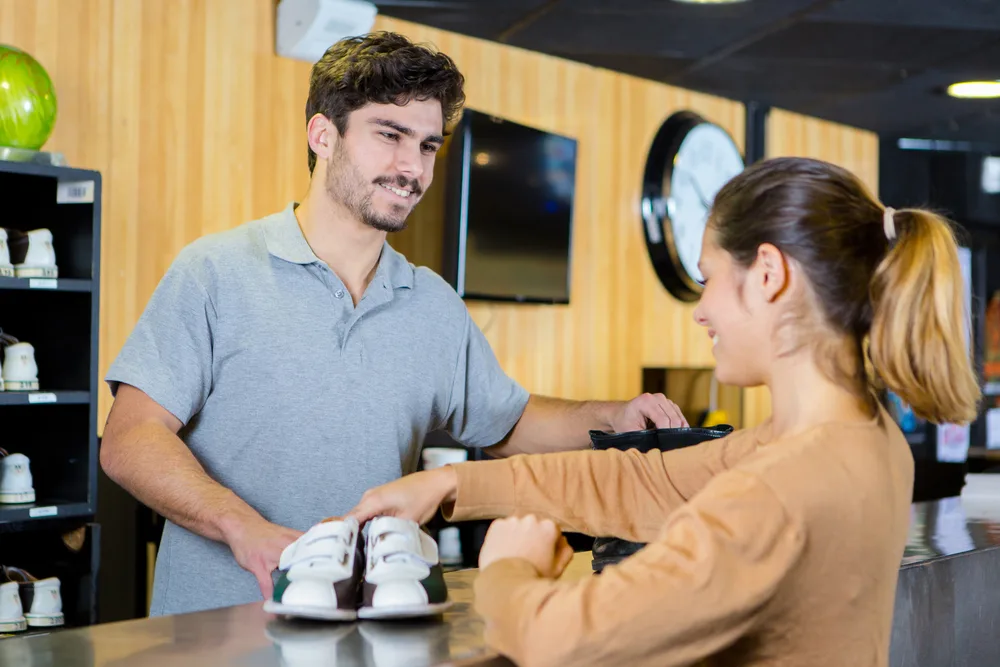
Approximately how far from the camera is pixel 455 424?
2113 millimetres

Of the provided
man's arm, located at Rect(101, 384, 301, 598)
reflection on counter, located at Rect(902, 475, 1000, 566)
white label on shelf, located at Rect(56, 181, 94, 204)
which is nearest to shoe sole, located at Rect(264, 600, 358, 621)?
man's arm, located at Rect(101, 384, 301, 598)

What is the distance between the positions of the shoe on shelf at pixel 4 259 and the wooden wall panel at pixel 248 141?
2.03 ft

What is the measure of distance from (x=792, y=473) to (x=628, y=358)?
411cm

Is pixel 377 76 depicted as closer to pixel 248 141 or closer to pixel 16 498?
pixel 16 498

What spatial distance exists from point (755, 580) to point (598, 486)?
422mm

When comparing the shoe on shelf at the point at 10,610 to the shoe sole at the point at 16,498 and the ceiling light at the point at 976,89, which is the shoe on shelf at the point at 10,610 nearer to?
the shoe sole at the point at 16,498

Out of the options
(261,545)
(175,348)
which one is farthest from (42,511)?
(261,545)

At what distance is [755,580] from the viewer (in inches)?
36.8

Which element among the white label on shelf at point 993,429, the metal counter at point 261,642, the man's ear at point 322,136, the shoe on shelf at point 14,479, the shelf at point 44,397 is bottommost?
the white label on shelf at point 993,429

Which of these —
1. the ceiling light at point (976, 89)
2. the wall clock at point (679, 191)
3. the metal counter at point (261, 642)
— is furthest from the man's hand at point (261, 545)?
the ceiling light at point (976, 89)

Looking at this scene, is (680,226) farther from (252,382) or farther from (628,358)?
(252,382)

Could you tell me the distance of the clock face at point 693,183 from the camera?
16.9 ft

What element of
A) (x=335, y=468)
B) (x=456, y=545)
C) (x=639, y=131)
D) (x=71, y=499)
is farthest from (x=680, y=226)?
(x=335, y=468)

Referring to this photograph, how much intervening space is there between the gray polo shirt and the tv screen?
211 cm
